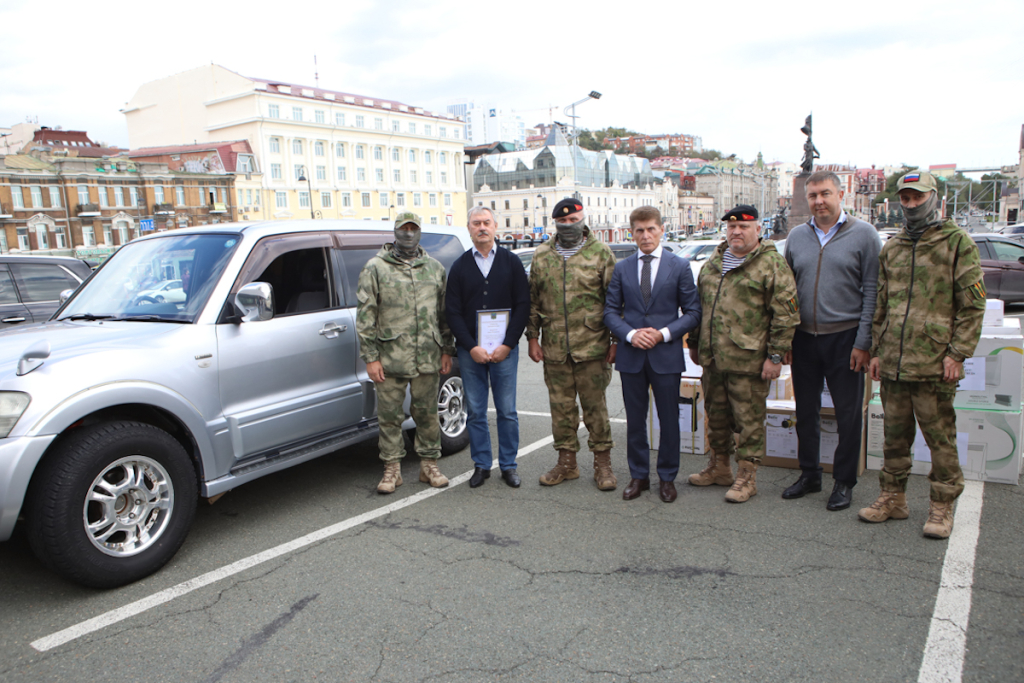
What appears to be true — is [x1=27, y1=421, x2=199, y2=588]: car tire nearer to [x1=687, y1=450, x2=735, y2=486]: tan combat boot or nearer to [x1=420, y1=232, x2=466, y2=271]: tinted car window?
[x1=420, y1=232, x2=466, y2=271]: tinted car window

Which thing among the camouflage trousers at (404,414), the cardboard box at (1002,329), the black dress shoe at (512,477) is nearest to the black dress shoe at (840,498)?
the cardboard box at (1002,329)

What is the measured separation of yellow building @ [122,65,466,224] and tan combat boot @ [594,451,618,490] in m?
72.1

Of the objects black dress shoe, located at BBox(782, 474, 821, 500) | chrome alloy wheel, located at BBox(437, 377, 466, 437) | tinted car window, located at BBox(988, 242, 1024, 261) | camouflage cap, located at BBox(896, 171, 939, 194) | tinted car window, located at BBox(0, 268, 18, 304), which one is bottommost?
black dress shoe, located at BBox(782, 474, 821, 500)

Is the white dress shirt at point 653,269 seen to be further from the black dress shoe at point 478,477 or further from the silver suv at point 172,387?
the silver suv at point 172,387

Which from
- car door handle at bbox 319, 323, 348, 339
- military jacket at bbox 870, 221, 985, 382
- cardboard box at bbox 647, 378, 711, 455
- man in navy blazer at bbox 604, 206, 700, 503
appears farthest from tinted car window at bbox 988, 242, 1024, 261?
car door handle at bbox 319, 323, 348, 339

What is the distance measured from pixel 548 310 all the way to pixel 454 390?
142 cm

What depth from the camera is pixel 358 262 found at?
5.30 metres

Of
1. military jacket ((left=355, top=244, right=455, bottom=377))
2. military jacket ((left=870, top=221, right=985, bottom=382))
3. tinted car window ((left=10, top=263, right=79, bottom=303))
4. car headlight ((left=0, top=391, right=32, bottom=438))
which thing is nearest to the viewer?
car headlight ((left=0, top=391, right=32, bottom=438))

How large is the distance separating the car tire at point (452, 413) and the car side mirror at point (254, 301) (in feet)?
6.30

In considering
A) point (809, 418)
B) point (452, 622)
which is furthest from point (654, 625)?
point (809, 418)

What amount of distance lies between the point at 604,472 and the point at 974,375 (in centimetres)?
267

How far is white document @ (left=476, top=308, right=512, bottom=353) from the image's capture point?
498 centimetres

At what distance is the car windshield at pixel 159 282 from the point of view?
429cm

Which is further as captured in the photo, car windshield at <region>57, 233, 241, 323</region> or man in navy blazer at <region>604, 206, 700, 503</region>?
man in navy blazer at <region>604, 206, 700, 503</region>
